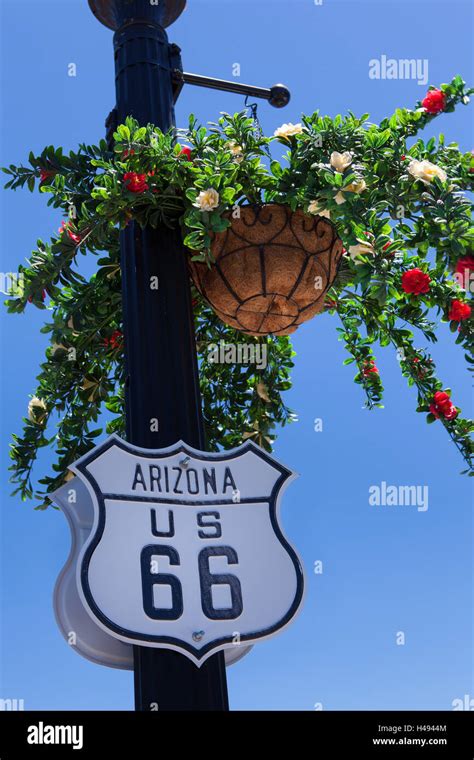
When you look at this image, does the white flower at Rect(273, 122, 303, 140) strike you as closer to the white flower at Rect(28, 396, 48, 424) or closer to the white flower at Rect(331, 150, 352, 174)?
the white flower at Rect(331, 150, 352, 174)

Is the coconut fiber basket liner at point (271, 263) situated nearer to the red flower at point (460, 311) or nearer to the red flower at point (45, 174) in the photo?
the red flower at point (460, 311)

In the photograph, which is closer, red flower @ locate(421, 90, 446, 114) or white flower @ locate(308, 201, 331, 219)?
white flower @ locate(308, 201, 331, 219)

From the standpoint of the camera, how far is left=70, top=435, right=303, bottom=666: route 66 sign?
2.88 m

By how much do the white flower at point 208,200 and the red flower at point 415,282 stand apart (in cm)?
67

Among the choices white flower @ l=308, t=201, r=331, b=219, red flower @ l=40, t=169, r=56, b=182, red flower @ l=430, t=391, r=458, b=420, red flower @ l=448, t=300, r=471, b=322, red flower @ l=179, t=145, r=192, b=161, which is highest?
red flower @ l=40, t=169, r=56, b=182

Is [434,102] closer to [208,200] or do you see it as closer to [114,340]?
[208,200]

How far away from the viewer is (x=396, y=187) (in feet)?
10.1

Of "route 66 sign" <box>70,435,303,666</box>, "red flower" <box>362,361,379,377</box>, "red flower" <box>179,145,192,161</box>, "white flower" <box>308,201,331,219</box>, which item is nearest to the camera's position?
"route 66 sign" <box>70,435,303,666</box>

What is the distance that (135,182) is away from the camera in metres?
3.14

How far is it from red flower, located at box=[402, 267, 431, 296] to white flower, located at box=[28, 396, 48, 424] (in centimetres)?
137

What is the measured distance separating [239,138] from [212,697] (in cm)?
166

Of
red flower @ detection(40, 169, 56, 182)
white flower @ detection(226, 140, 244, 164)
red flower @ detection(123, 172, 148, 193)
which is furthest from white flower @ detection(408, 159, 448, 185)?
red flower @ detection(40, 169, 56, 182)

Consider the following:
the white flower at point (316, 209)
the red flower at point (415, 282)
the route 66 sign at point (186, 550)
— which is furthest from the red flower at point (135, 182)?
the red flower at point (415, 282)

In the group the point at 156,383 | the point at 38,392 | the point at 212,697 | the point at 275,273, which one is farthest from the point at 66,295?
the point at 212,697
